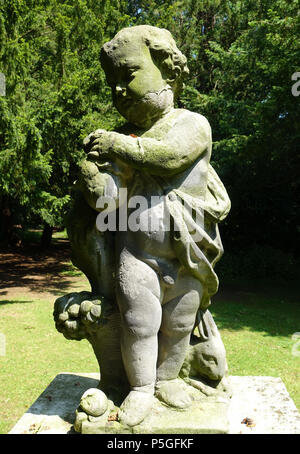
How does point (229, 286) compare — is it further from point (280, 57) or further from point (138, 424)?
point (138, 424)

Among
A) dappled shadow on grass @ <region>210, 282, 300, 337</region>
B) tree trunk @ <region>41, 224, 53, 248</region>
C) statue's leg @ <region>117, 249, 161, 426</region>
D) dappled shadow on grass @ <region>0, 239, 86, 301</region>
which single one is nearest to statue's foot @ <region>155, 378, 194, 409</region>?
statue's leg @ <region>117, 249, 161, 426</region>

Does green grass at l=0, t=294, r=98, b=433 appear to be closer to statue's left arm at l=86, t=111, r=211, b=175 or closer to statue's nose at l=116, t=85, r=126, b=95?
statue's left arm at l=86, t=111, r=211, b=175

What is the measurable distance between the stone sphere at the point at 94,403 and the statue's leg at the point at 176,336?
37 cm

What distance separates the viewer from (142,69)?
2.48 metres

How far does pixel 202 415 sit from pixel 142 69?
1.99 meters

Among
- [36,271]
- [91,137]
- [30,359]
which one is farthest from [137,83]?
[36,271]

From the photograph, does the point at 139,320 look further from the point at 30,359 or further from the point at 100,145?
the point at 30,359

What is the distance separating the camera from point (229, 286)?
11398 millimetres

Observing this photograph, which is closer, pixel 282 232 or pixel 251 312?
pixel 251 312

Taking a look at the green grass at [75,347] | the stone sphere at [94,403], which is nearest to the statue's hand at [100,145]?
the stone sphere at [94,403]

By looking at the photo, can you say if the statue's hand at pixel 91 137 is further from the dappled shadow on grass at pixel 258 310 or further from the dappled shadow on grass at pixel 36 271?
the dappled shadow on grass at pixel 36 271

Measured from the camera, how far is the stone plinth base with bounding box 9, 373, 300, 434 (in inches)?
92.5

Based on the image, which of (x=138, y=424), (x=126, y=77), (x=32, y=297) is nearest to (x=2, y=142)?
(x=32, y=297)
